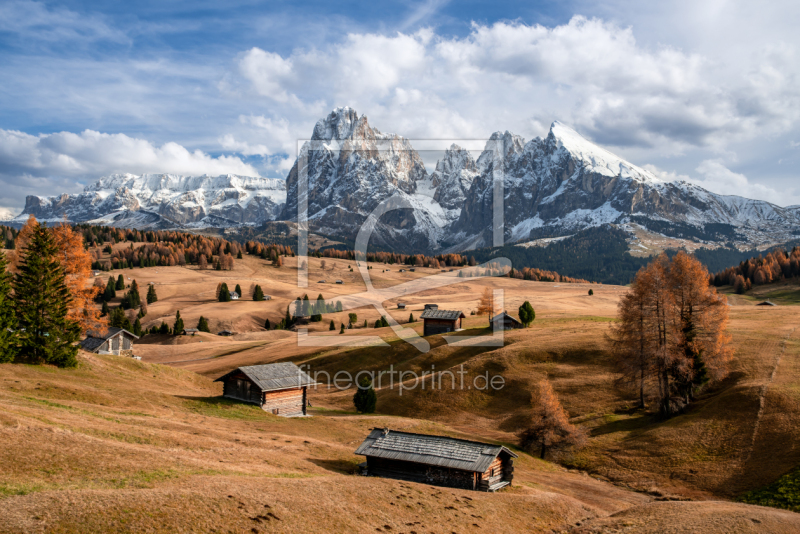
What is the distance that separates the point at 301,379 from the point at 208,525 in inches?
1265

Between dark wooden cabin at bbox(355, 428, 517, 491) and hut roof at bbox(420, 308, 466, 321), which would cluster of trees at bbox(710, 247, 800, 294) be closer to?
hut roof at bbox(420, 308, 466, 321)

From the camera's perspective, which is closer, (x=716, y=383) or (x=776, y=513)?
(x=776, y=513)

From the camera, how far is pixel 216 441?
28891 mm

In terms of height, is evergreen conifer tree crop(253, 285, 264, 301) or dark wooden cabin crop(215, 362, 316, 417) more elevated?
evergreen conifer tree crop(253, 285, 264, 301)

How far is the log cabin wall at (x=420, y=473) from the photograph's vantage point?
97.5 ft

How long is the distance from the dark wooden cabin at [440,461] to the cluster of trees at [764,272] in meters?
138

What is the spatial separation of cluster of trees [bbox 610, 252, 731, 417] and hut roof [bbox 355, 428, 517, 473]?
21.1 meters

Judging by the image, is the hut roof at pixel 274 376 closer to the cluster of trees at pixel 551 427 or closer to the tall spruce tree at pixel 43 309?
the tall spruce tree at pixel 43 309

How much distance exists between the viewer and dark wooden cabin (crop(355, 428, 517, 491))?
29.4 metres

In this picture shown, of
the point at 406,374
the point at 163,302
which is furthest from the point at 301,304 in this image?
the point at 406,374

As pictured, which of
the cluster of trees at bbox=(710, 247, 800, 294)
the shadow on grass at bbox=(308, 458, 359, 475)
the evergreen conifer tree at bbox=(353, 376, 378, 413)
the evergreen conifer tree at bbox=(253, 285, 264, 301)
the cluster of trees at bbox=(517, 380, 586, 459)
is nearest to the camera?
the shadow on grass at bbox=(308, 458, 359, 475)

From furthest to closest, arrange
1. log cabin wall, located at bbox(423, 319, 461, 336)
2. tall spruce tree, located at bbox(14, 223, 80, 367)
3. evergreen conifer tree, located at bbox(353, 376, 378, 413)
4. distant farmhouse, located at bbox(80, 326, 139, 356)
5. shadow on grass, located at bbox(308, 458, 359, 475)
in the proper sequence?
log cabin wall, located at bbox(423, 319, 461, 336) < distant farmhouse, located at bbox(80, 326, 139, 356) < evergreen conifer tree, located at bbox(353, 376, 378, 413) < tall spruce tree, located at bbox(14, 223, 80, 367) < shadow on grass, located at bbox(308, 458, 359, 475)

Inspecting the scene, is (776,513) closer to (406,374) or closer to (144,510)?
(144,510)

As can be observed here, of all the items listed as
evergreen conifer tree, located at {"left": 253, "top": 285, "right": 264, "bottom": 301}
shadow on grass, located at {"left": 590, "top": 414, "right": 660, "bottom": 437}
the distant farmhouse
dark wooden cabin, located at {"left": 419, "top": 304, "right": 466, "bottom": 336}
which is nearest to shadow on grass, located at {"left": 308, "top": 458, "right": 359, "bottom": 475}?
shadow on grass, located at {"left": 590, "top": 414, "right": 660, "bottom": 437}
